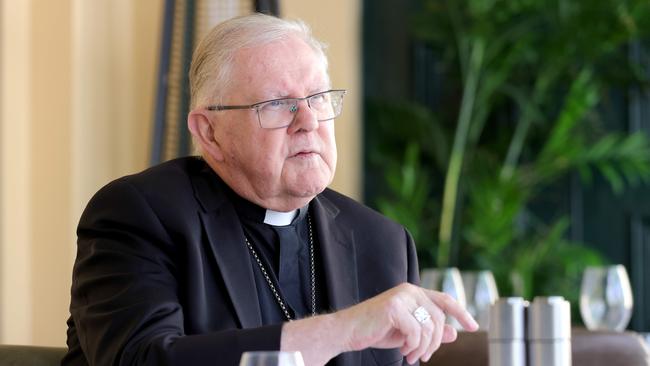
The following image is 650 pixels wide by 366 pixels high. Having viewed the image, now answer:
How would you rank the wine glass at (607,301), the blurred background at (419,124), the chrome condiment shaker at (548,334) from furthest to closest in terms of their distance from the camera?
the blurred background at (419,124), the wine glass at (607,301), the chrome condiment shaker at (548,334)

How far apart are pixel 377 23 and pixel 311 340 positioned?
4696 mm

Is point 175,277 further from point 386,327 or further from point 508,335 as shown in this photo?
point 508,335

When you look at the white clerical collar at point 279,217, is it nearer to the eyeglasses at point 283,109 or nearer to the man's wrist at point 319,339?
the eyeglasses at point 283,109

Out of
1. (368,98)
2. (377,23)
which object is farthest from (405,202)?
(377,23)

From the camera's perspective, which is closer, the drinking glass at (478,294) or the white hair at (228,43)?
the white hair at (228,43)

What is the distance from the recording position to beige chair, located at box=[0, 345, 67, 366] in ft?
6.97

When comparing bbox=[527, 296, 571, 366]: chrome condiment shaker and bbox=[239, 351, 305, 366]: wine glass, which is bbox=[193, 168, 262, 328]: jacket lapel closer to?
bbox=[527, 296, 571, 366]: chrome condiment shaker

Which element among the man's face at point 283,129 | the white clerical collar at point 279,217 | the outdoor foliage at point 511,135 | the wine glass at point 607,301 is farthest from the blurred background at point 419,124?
the man's face at point 283,129

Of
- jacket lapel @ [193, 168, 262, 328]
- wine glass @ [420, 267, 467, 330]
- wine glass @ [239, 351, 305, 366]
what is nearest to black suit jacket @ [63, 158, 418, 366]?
jacket lapel @ [193, 168, 262, 328]

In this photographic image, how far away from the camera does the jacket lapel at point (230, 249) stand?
2.31 metres

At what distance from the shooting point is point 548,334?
64.0 inches

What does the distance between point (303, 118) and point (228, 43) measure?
0.72 feet

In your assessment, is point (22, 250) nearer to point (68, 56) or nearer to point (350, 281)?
point (68, 56)

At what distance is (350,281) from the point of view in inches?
100
